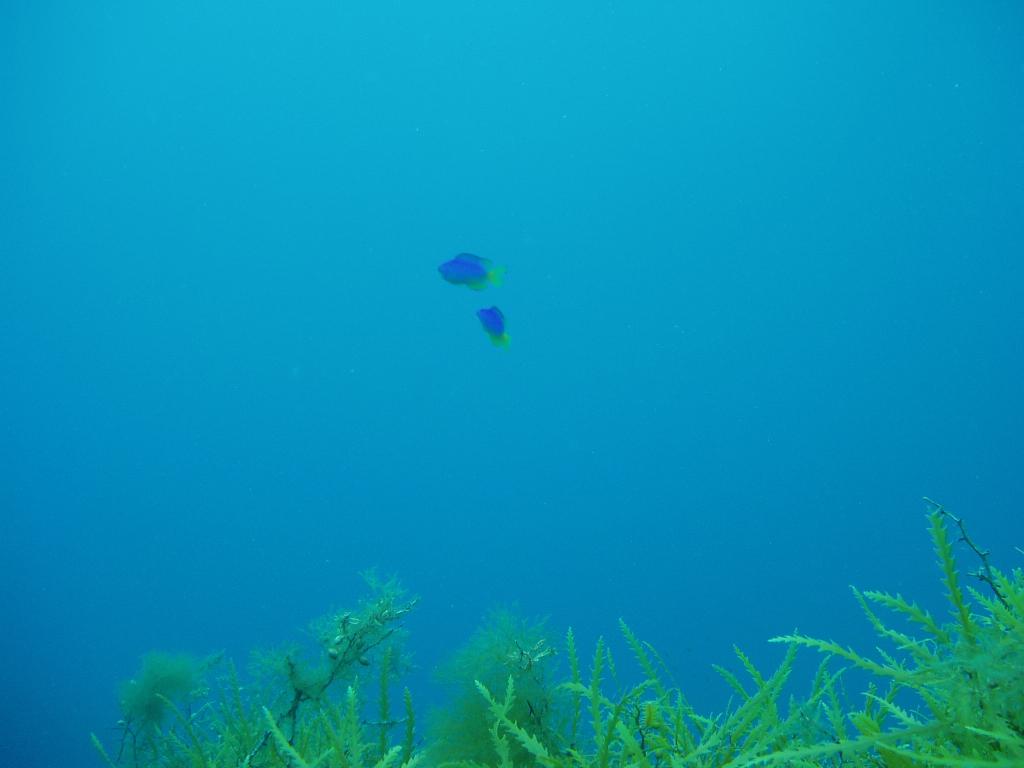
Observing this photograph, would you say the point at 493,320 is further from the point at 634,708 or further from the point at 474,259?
the point at 634,708

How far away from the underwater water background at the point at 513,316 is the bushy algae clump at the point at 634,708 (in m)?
21.1

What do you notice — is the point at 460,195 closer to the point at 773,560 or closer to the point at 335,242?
the point at 335,242

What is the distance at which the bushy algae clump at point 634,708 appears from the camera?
138 centimetres

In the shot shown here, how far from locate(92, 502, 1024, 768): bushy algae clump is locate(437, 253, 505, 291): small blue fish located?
3.71 meters

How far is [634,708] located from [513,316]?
→ 82.0ft

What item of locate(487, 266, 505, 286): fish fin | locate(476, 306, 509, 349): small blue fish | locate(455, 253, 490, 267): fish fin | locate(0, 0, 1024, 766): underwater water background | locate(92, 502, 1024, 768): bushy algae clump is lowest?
locate(92, 502, 1024, 768): bushy algae clump

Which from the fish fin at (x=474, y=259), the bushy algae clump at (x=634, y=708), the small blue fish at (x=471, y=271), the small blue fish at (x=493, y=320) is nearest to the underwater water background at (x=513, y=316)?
the small blue fish at (x=493, y=320)

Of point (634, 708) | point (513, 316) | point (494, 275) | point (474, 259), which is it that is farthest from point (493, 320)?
point (513, 316)

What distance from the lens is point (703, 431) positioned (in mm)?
27156

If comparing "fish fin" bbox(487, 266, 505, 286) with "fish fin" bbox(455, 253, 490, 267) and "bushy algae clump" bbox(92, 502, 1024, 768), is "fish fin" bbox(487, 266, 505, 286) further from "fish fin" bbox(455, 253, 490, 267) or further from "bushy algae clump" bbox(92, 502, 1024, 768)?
"bushy algae clump" bbox(92, 502, 1024, 768)

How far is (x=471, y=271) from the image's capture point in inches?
240

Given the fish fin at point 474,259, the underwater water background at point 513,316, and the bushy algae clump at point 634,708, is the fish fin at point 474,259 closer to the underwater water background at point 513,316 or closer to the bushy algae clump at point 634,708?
the bushy algae clump at point 634,708

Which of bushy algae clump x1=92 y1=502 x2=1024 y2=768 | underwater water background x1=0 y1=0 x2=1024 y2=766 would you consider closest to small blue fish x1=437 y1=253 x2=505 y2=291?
bushy algae clump x1=92 y1=502 x2=1024 y2=768

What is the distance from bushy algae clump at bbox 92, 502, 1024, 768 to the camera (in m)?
1.38
